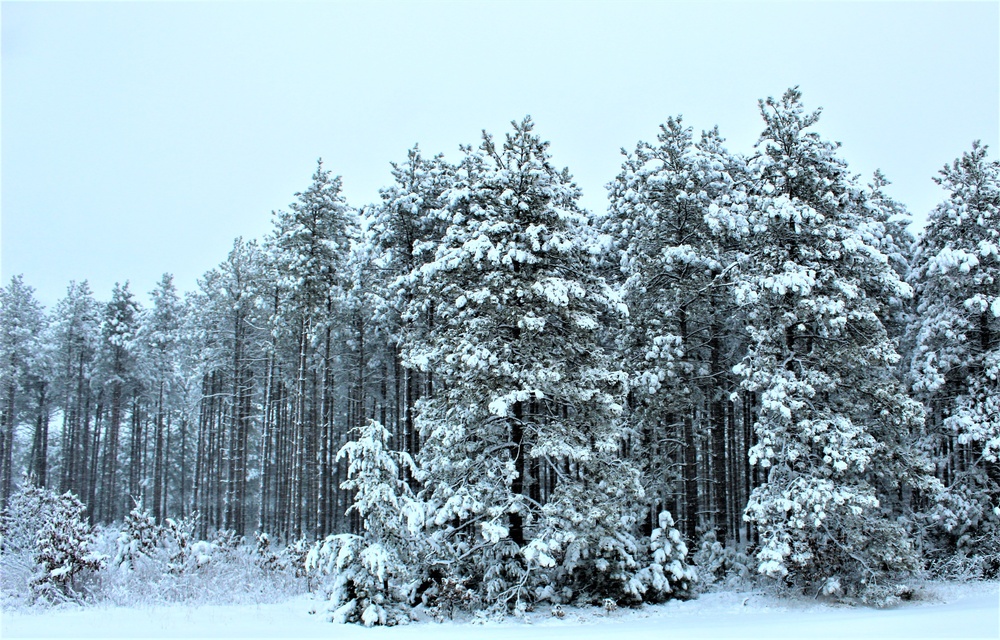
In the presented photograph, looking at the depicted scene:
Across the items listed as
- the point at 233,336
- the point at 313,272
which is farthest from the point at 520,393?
the point at 233,336

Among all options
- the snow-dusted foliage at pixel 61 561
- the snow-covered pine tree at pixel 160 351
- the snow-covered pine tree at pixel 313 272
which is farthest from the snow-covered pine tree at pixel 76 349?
the snow-dusted foliage at pixel 61 561

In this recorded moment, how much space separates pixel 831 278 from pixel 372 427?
12878 mm

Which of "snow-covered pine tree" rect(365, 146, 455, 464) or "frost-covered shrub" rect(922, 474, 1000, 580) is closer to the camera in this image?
"frost-covered shrub" rect(922, 474, 1000, 580)

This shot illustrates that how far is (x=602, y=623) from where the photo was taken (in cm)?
1430

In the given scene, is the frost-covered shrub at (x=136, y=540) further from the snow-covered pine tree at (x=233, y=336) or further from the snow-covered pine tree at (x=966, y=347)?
the snow-covered pine tree at (x=966, y=347)

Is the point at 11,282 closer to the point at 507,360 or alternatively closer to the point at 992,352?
the point at 507,360

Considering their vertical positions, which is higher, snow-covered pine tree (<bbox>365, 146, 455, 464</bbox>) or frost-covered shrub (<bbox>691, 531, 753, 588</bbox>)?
snow-covered pine tree (<bbox>365, 146, 455, 464</bbox>)

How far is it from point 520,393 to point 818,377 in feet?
27.1

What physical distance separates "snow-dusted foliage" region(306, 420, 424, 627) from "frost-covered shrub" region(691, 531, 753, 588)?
8.76m

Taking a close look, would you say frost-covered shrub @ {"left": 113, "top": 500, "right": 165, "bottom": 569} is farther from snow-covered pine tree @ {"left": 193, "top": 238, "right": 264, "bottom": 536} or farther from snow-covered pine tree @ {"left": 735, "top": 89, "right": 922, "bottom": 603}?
snow-covered pine tree @ {"left": 735, "top": 89, "right": 922, "bottom": 603}

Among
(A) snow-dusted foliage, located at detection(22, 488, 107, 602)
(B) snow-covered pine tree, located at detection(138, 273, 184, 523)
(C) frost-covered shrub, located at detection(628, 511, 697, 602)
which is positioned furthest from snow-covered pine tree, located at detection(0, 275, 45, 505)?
(C) frost-covered shrub, located at detection(628, 511, 697, 602)

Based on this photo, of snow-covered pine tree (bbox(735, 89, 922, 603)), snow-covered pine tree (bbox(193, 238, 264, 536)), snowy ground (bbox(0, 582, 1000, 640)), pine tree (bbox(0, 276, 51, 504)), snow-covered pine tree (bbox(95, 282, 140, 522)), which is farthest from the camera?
pine tree (bbox(0, 276, 51, 504))

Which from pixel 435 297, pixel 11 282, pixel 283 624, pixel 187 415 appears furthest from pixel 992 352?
pixel 11 282

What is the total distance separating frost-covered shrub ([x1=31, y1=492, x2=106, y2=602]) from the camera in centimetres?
1404
